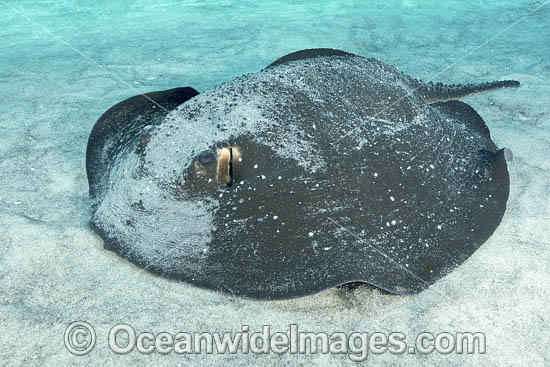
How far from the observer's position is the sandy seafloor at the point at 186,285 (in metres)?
2.24

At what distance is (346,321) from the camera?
231 cm

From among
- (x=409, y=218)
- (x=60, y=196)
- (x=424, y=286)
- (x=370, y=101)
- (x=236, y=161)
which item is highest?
(x=370, y=101)

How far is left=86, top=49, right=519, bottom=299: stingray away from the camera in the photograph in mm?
2223

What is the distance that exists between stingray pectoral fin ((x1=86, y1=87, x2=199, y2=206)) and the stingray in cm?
6

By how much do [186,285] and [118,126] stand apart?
6.65 ft

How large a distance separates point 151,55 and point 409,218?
657 centimetres

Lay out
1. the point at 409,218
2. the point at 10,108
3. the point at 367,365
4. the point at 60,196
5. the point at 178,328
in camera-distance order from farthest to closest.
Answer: the point at 10,108, the point at 60,196, the point at 409,218, the point at 178,328, the point at 367,365

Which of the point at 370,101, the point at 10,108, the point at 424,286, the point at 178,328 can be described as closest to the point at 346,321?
the point at 424,286

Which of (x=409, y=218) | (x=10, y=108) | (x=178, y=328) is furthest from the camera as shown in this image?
(x=10, y=108)

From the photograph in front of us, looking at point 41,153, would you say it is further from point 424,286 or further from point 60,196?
point 424,286

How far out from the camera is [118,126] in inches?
148

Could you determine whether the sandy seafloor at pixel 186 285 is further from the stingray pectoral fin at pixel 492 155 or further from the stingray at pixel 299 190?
the stingray pectoral fin at pixel 492 155

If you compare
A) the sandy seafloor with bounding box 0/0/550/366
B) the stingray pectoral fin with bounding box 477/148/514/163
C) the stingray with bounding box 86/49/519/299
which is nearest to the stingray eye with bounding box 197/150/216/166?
the stingray with bounding box 86/49/519/299

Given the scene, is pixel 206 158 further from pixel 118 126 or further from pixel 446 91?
pixel 446 91
